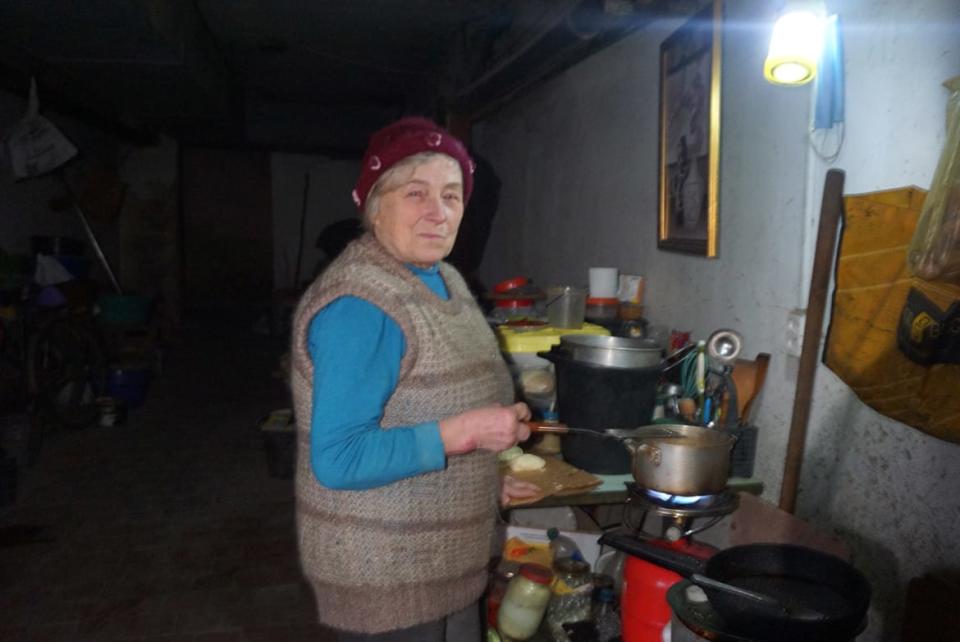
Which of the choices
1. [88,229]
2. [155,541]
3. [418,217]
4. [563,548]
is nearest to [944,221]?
[418,217]

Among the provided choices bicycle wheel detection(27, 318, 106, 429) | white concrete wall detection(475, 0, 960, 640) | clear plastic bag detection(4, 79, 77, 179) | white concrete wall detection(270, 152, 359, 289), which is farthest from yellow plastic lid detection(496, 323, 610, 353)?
white concrete wall detection(270, 152, 359, 289)

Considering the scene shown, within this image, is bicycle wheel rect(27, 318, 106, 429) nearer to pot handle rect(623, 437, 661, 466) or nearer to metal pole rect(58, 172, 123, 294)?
metal pole rect(58, 172, 123, 294)

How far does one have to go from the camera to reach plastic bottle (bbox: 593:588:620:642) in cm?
236

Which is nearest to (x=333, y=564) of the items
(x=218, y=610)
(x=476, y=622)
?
(x=476, y=622)

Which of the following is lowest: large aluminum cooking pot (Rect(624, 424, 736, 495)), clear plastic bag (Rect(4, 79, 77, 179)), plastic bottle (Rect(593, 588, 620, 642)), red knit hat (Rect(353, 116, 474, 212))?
plastic bottle (Rect(593, 588, 620, 642))

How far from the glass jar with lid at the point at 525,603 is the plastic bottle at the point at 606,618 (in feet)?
0.62

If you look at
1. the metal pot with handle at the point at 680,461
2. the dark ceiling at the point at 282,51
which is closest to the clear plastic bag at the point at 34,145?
the dark ceiling at the point at 282,51

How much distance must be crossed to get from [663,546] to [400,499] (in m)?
0.90

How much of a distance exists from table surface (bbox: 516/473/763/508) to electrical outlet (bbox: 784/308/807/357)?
1.52ft

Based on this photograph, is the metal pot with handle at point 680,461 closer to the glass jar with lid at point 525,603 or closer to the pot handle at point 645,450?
the pot handle at point 645,450

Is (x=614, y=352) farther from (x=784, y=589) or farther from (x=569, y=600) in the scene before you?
(x=784, y=589)

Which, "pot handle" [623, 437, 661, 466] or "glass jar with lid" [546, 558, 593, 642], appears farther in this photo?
"glass jar with lid" [546, 558, 593, 642]

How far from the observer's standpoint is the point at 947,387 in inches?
64.5

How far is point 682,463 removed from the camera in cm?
193
